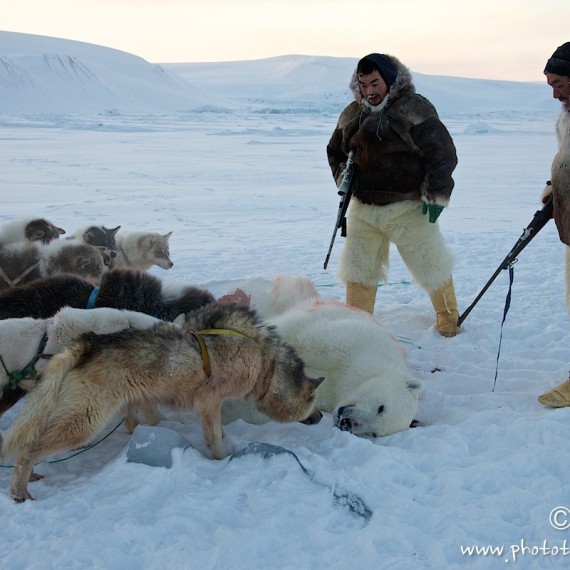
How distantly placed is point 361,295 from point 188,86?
71.9 m

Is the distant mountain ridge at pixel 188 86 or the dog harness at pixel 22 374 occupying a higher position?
the distant mountain ridge at pixel 188 86

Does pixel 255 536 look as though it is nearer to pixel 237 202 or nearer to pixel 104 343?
pixel 104 343

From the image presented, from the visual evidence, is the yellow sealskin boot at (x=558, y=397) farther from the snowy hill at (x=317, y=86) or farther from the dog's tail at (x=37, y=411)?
the snowy hill at (x=317, y=86)

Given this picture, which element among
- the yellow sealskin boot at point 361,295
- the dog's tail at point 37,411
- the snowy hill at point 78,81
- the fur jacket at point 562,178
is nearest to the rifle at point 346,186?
the yellow sealskin boot at point 361,295

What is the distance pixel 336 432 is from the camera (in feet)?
10.2

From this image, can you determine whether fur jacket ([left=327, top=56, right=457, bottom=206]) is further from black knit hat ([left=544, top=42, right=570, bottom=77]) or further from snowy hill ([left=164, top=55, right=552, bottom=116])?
snowy hill ([left=164, top=55, right=552, bottom=116])

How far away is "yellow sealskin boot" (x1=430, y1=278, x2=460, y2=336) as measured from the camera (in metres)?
4.67

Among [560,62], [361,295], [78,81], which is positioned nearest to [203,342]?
[361,295]

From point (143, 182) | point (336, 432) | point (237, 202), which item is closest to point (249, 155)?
point (143, 182)

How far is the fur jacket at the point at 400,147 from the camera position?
417 cm

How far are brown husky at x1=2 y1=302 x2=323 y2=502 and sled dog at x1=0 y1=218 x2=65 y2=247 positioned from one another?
239 centimetres

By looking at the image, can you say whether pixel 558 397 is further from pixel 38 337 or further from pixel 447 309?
pixel 38 337

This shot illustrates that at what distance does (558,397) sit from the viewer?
11.2 ft

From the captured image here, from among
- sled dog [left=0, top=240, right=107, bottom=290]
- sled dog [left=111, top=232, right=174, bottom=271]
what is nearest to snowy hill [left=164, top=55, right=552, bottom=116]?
sled dog [left=111, top=232, right=174, bottom=271]
